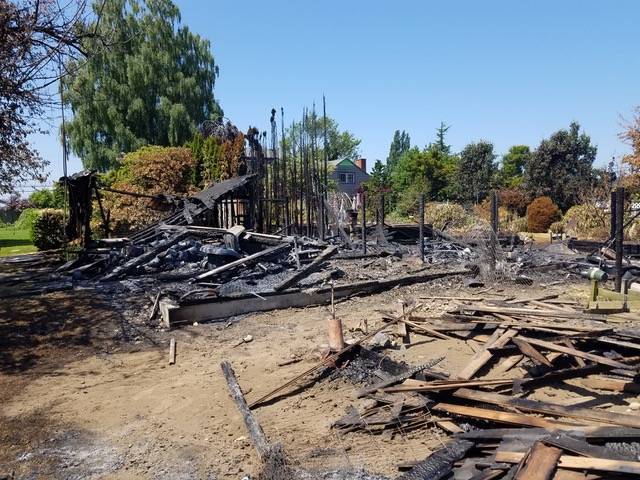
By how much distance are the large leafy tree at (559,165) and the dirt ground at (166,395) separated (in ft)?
68.8

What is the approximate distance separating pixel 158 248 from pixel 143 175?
9020 millimetres

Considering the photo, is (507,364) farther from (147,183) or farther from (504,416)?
(147,183)

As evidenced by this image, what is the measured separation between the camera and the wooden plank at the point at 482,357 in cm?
485

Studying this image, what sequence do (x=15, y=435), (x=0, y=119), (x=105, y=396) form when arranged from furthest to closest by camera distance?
1. (x=0, y=119)
2. (x=105, y=396)
3. (x=15, y=435)

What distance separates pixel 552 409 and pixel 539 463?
0.94 m

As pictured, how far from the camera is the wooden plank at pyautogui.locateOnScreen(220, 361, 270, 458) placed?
3988 millimetres

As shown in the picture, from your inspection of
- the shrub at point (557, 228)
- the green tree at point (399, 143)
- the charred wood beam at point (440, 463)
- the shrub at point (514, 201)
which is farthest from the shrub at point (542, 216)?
the green tree at point (399, 143)

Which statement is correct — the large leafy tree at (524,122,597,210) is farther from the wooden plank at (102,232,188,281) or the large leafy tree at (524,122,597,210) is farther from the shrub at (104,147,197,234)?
the wooden plank at (102,232,188,281)

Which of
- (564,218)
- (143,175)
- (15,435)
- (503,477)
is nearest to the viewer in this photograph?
(503,477)

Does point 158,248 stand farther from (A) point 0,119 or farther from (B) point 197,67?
(B) point 197,67

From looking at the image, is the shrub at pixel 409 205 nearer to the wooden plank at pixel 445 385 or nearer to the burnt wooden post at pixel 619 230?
the burnt wooden post at pixel 619 230

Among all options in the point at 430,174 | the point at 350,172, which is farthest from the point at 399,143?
the point at 430,174

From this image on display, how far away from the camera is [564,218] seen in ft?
71.8

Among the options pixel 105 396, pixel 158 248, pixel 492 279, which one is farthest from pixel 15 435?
pixel 492 279
